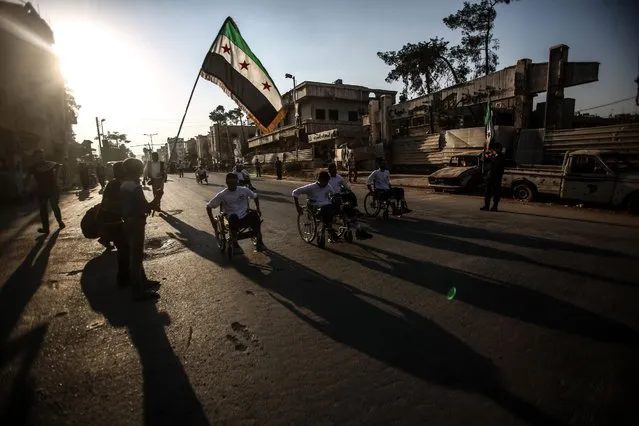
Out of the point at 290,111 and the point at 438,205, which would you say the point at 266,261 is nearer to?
the point at 438,205

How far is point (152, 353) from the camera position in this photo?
10.6ft

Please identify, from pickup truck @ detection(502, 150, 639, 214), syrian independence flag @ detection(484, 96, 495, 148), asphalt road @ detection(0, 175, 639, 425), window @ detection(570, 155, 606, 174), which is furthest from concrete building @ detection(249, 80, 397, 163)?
asphalt road @ detection(0, 175, 639, 425)

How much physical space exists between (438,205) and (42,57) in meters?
33.3

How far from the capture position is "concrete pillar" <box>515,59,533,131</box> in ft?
63.0

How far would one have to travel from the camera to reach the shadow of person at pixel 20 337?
2596mm

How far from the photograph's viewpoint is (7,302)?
4.63 metres

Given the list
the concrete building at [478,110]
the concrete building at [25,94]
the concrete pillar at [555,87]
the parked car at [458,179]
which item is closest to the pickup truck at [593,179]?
the parked car at [458,179]

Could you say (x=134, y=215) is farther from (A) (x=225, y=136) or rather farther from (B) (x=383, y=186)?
(A) (x=225, y=136)

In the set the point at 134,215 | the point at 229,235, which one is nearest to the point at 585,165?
the point at 229,235

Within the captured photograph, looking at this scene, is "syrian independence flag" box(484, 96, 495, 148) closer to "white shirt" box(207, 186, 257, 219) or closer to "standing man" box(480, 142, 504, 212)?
"standing man" box(480, 142, 504, 212)

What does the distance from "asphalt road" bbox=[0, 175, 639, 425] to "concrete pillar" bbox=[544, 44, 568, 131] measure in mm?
14415

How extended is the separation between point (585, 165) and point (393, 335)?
34.0 feet

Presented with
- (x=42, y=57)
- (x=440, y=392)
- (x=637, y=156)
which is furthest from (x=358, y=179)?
(x=42, y=57)

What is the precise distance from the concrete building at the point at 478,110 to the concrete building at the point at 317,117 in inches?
227
